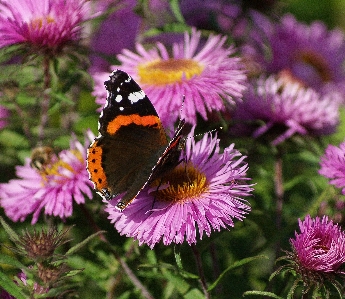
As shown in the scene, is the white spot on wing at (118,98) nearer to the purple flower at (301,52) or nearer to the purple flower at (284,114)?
the purple flower at (284,114)

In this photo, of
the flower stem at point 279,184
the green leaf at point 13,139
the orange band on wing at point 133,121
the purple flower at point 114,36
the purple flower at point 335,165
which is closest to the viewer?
the purple flower at point 335,165

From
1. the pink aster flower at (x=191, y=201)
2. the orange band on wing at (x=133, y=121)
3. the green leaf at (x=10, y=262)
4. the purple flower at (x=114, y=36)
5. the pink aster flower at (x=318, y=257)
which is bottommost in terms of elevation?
the pink aster flower at (x=318, y=257)

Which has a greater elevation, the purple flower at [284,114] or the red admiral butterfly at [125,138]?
the red admiral butterfly at [125,138]

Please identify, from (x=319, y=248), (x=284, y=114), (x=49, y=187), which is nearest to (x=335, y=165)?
(x=319, y=248)

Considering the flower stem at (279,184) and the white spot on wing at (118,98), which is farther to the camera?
the flower stem at (279,184)

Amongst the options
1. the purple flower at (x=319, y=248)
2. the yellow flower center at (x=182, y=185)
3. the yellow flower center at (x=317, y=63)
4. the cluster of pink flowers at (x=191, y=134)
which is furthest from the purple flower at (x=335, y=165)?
the yellow flower center at (x=317, y=63)

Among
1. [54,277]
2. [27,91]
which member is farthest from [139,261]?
[27,91]

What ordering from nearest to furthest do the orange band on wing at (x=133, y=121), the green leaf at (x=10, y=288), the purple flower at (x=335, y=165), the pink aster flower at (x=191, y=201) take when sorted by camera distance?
the green leaf at (x=10, y=288)
the pink aster flower at (x=191, y=201)
the purple flower at (x=335, y=165)
the orange band on wing at (x=133, y=121)

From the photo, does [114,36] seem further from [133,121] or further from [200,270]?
[200,270]
